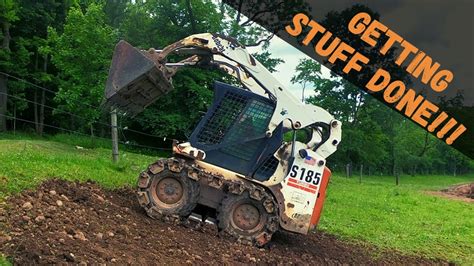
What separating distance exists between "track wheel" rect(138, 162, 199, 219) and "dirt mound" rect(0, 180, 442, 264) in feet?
0.71

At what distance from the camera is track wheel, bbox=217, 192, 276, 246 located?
835 cm

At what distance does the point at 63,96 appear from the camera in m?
21.0

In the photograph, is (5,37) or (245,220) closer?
(245,220)

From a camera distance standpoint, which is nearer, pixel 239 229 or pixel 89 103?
pixel 239 229

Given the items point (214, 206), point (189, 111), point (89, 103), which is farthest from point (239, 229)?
point (189, 111)

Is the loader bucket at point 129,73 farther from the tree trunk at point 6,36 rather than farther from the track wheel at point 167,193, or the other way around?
the tree trunk at point 6,36

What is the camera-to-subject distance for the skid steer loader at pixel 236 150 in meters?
8.39

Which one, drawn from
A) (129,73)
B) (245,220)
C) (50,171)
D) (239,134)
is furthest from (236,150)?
(50,171)

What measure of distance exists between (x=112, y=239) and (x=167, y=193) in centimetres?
213

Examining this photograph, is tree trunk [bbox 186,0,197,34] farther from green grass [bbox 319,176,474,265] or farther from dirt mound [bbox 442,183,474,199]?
dirt mound [bbox 442,183,474,199]

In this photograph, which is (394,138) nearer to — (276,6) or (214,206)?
(276,6)

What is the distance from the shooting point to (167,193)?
8484 millimetres

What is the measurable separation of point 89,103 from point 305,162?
13.6 meters

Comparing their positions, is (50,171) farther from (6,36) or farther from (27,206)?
(6,36)
